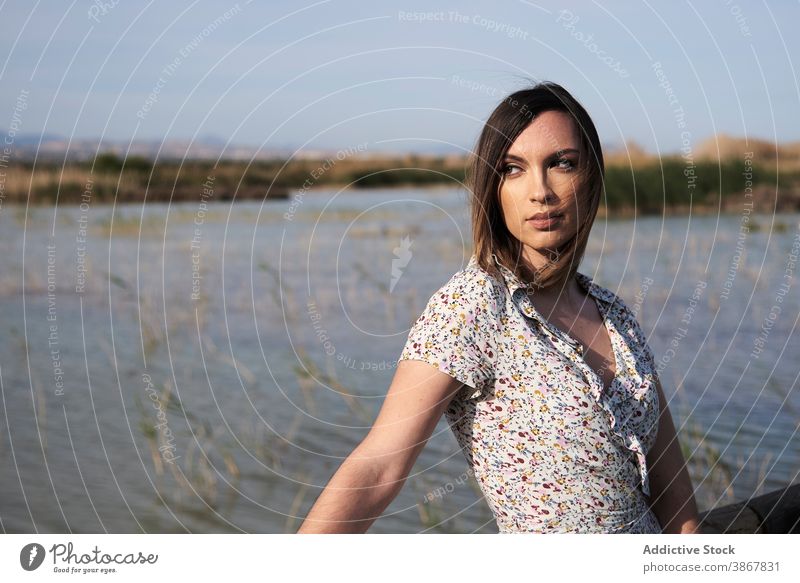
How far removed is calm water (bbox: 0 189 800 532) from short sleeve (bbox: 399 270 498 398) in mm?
1239

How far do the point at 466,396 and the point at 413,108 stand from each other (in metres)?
1.25

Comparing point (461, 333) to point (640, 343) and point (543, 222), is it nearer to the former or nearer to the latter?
point (543, 222)

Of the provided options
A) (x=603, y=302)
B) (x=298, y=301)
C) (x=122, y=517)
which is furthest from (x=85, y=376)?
(x=603, y=302)

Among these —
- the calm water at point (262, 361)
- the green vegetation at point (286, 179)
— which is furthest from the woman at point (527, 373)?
the green vegetation at point (286, 179)

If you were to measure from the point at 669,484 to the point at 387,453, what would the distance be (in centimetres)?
97

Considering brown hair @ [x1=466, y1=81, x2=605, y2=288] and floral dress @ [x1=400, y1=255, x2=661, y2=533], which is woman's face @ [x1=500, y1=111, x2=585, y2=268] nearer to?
brown hair @ [x1=466, y1=81, x2=605, y2=288]

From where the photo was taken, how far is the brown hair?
2.37 m

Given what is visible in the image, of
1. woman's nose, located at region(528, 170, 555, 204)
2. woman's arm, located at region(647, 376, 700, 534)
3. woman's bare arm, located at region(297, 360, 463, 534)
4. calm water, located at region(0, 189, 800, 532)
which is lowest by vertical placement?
calm water, located at region(0, 189, 800, 532)

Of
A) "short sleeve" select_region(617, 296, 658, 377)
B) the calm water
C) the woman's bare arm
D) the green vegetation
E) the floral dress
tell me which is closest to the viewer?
the woman's bare arm

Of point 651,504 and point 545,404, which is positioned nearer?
point 545,404

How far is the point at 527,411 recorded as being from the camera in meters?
2.24

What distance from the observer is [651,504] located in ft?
8.66

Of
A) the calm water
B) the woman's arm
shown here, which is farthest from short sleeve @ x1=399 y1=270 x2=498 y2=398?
the calm water

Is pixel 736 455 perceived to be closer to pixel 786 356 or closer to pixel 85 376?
pixel 786 356
